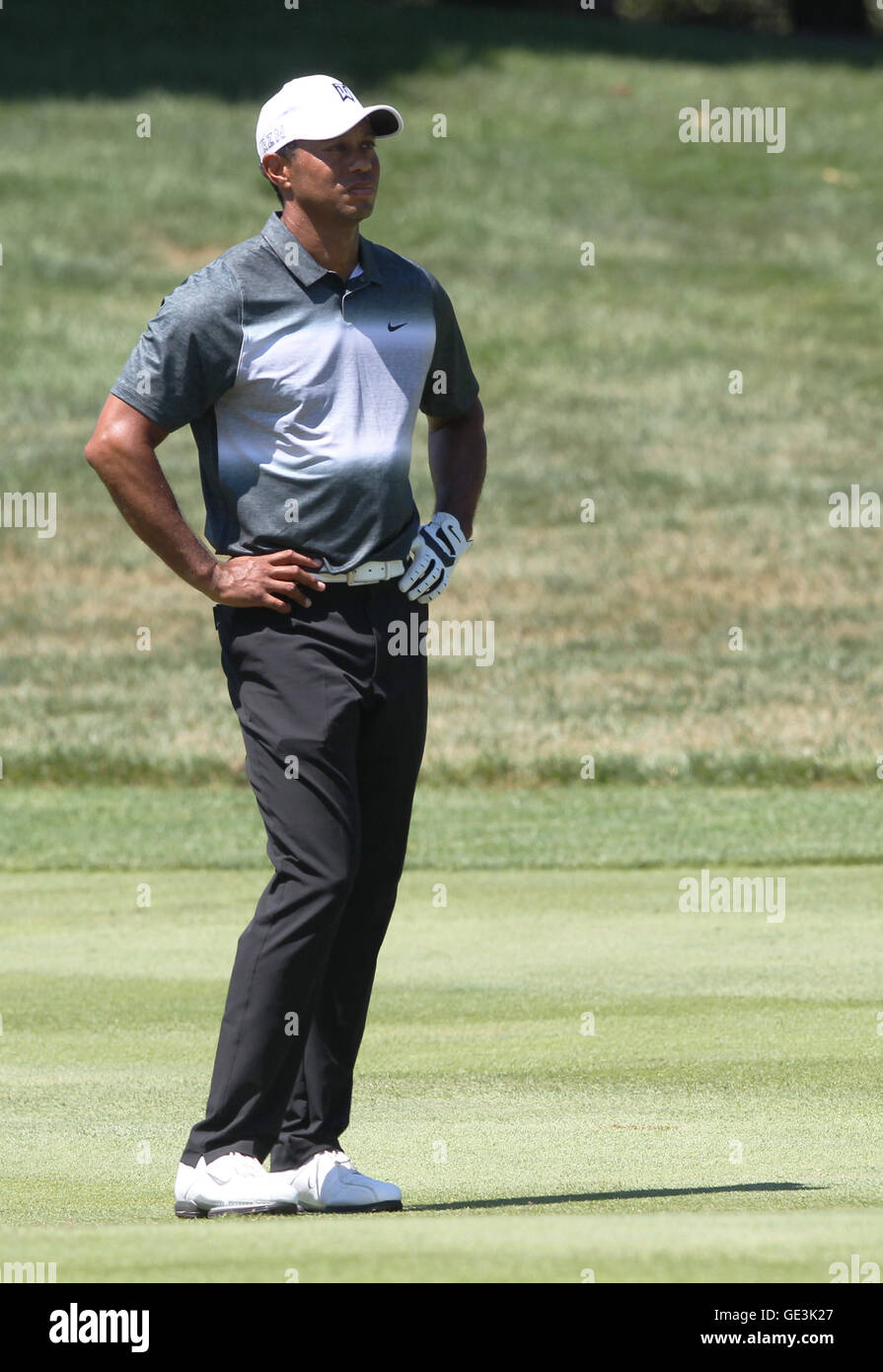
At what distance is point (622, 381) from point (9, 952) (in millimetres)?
17827

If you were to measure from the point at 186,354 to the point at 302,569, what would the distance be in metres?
0.47

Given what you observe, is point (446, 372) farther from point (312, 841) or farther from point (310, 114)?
point (312, 841)

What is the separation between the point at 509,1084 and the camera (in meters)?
5.62

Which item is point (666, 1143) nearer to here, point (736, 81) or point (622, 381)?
point (622, 381)

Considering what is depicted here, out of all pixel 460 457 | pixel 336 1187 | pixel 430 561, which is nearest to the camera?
pixel 336 1187

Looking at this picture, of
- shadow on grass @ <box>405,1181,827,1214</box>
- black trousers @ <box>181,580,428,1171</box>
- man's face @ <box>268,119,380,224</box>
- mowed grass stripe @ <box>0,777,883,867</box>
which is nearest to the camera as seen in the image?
shadow on grass @ <box>405,1181,827,1214</box>

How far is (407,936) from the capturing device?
7.97 m

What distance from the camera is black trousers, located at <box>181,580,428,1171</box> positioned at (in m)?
4.45

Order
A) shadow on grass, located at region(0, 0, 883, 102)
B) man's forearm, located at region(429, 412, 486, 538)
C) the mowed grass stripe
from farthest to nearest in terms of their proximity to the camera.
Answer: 1. shadow on grass, located at region(0, 0, 883, 102)
2. the mowed grass stripe
3. man's forearm, located at region(429, 412, 486, 538)

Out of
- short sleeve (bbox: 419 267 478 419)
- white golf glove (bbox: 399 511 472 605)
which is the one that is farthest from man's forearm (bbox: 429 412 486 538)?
white golf glove (bbox: 399 511 472 605)

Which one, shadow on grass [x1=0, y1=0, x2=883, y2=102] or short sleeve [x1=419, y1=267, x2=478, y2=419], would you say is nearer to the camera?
short sleeve [x1=419, y1=267, x2=478, y2=419]

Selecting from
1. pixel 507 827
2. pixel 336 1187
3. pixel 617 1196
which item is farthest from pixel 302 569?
pixel 507 827

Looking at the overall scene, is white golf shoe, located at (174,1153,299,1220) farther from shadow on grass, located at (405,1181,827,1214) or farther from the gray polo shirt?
the gray polo shirt
